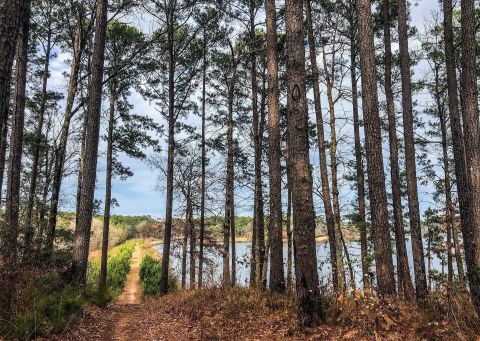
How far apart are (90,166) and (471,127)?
894 centimetres

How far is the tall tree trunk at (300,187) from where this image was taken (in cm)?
537

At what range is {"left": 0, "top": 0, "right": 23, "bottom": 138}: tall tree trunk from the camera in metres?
3.14

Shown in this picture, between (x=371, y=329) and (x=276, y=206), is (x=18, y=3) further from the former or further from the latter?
(x=276, y=206)

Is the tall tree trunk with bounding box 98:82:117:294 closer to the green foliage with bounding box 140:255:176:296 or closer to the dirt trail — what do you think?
the dirt trail

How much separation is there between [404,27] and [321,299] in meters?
9.82

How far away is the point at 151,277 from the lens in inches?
911

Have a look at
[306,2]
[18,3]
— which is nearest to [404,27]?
[306,2]

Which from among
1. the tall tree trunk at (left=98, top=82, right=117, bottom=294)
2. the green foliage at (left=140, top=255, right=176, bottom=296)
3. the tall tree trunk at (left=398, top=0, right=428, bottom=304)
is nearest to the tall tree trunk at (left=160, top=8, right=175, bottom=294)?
the tall tree trunk at (left=98, top=82, right=117, bottom=294)

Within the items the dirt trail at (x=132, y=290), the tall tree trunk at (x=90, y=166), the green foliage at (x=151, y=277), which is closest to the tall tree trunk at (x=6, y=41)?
the tall tree trunk at (x=90, y=166)

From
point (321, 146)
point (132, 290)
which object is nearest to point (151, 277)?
point (132, 290)

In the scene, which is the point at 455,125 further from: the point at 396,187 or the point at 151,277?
the point at 151,277

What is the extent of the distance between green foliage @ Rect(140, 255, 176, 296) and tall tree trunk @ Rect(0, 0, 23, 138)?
62.1 ft

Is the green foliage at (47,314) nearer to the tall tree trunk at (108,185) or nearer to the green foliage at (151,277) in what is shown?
the tall tree trunk at (108,185)

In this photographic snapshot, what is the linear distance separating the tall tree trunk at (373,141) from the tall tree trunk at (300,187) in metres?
1.92
